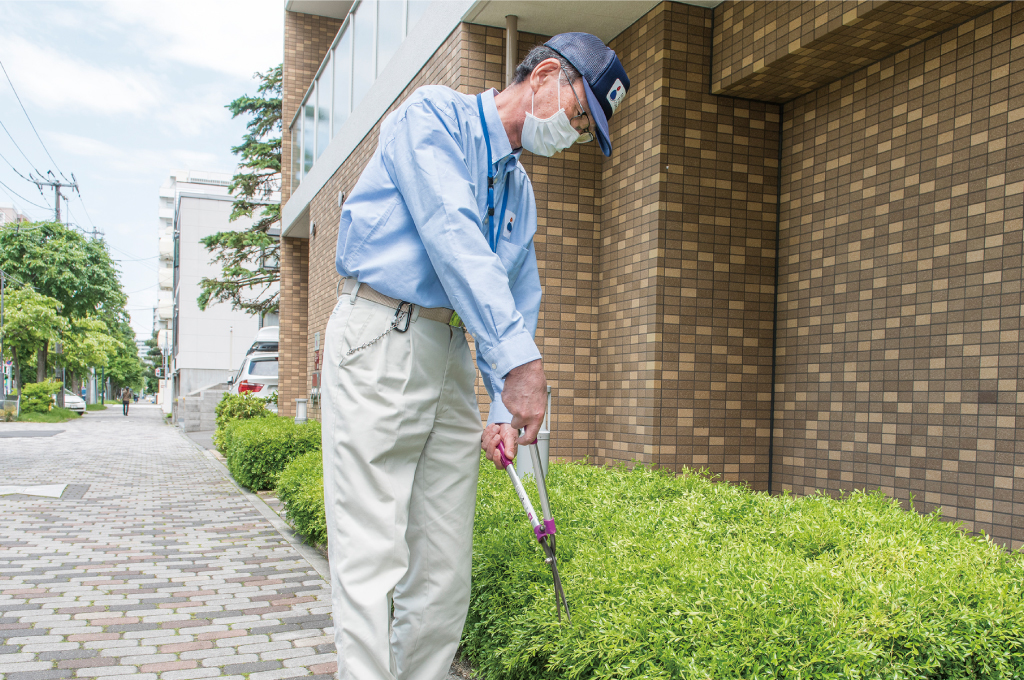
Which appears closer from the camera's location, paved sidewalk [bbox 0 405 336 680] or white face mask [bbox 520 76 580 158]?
white face mask [bbox 520 76 580 158]

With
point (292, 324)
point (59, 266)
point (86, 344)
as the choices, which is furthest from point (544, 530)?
point (86, 344)

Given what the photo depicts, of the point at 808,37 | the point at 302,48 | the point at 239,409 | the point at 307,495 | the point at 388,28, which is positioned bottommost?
the point at 239,409

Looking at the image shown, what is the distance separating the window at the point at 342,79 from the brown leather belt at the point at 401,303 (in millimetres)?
8457

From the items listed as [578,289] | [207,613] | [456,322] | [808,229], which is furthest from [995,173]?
[207,613]

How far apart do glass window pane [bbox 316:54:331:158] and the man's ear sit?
962 cm

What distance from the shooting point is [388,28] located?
8211 millimetres

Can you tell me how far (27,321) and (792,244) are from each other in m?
31.4

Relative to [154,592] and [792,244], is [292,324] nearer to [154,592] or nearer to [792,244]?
[154,592]

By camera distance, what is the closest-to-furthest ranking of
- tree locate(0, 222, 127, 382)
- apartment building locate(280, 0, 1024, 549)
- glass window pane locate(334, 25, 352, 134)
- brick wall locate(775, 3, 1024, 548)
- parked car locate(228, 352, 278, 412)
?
brick wall locate(775, 3, 1024, 548), apartment building locate(280, 0, 1024, 549), glass window pane locate(334, 25, 352, 134), parked car locate(228, 352, 278, 412), tree locate(0, 222, 127, 382)

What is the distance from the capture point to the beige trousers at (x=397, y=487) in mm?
1877

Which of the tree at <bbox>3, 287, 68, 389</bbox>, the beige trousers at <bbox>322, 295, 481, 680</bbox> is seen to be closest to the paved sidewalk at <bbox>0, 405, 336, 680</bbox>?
the beige trousers at <bbox>322, 295, 481, 680</bbox>

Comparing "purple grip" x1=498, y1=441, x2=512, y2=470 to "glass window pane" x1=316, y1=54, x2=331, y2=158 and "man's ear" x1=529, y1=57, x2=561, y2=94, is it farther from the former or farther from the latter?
"glass window pane" x1=316, y1=54, x2=331, y2=158

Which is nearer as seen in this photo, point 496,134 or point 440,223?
point 440,223

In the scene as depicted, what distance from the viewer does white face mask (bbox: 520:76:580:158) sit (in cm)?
213
